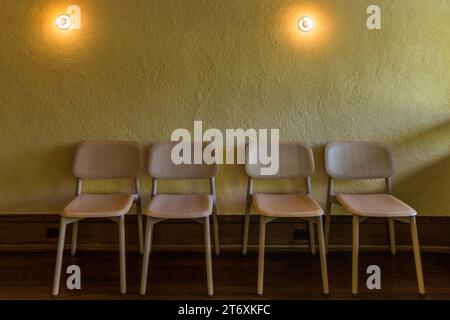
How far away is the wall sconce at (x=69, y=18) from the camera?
1.95 metres

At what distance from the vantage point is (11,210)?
2.10m

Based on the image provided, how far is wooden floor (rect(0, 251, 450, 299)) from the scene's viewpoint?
171cm

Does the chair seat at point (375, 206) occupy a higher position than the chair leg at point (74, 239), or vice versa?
the chair seat at point (375, 206)

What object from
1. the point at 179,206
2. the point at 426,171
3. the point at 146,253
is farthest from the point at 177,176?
the point at 426,171

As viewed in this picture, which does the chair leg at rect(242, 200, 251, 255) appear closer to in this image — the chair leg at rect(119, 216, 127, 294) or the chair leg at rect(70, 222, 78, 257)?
the chair leg at rect(119, 216, 127, 294)

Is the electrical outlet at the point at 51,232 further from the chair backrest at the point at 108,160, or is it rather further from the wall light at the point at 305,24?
the wall light at the point at 305,24

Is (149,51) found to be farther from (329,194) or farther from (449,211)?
(449,211)

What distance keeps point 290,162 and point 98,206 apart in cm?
116

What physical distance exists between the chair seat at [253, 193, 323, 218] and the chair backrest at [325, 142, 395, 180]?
0.91 ft

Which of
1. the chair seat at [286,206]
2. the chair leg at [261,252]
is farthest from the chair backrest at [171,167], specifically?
the chair leg at [261,252]

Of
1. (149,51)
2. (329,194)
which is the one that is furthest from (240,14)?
(329,194)

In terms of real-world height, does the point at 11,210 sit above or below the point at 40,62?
below

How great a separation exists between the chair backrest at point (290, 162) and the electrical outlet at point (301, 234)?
1.34ft

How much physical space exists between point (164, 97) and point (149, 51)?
30cm
